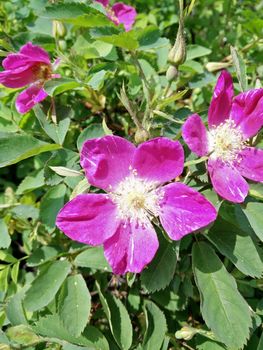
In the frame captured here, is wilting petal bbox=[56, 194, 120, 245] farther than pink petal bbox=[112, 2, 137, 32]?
No

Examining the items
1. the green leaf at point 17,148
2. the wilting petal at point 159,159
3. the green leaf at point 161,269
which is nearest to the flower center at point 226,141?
the wilting petal at point 159,159

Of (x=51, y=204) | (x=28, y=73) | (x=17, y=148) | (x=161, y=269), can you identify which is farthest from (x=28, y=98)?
(x=161, y=269)

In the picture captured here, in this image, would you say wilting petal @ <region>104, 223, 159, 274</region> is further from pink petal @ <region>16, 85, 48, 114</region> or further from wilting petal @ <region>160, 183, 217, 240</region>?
pink petal @ <region>16, 85, 48, 114</region>

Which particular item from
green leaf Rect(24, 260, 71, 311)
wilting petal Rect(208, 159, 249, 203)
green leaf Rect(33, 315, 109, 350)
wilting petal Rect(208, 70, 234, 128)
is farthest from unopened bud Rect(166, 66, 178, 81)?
green leaf Rect(33, 315, 109, 350)

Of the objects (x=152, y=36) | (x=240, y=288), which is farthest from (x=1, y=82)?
(x=240, y=288)

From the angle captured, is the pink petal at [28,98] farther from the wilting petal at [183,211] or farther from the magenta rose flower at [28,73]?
the wilting petal at [183,211]

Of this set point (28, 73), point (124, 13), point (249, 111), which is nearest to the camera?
point (249, 111)

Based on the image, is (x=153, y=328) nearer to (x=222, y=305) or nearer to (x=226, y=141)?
(x=222, y=305)
